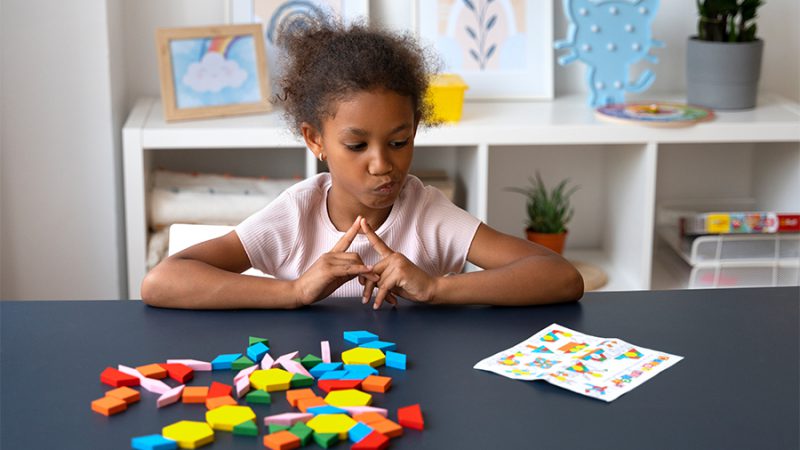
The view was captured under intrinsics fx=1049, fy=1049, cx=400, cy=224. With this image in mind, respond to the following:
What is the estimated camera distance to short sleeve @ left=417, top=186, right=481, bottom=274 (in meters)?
1.72

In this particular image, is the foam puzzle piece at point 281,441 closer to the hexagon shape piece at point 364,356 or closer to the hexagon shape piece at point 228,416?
the hexagon shape piece at point 228,416

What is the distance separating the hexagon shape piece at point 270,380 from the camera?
1.17 m

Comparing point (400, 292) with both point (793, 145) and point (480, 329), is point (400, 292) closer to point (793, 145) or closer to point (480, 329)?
point (480, 329)

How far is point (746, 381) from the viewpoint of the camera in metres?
1.23

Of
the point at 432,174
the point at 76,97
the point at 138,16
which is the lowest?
the point at 432,174

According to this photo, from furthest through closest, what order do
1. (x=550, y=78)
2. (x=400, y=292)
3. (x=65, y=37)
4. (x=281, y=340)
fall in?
(x=550, y=78)
(x=65, y=37)
(x=400, y=292)
(x=281, y=340)

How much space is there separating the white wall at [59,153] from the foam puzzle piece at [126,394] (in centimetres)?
173

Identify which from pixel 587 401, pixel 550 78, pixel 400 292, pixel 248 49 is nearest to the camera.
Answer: pixel 587 401

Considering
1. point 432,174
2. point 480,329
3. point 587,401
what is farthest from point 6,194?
point 587,401

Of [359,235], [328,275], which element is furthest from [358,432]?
[359,235]

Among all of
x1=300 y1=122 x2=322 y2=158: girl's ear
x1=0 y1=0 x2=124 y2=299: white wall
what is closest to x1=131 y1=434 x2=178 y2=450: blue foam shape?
x1=300 y1=122 x2=322 y2=158: girl's ear

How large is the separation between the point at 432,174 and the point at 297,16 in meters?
0.62

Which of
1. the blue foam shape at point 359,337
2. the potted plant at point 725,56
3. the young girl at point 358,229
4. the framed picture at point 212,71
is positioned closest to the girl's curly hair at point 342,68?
the young girl at point 358,229

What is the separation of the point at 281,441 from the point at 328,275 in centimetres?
46
